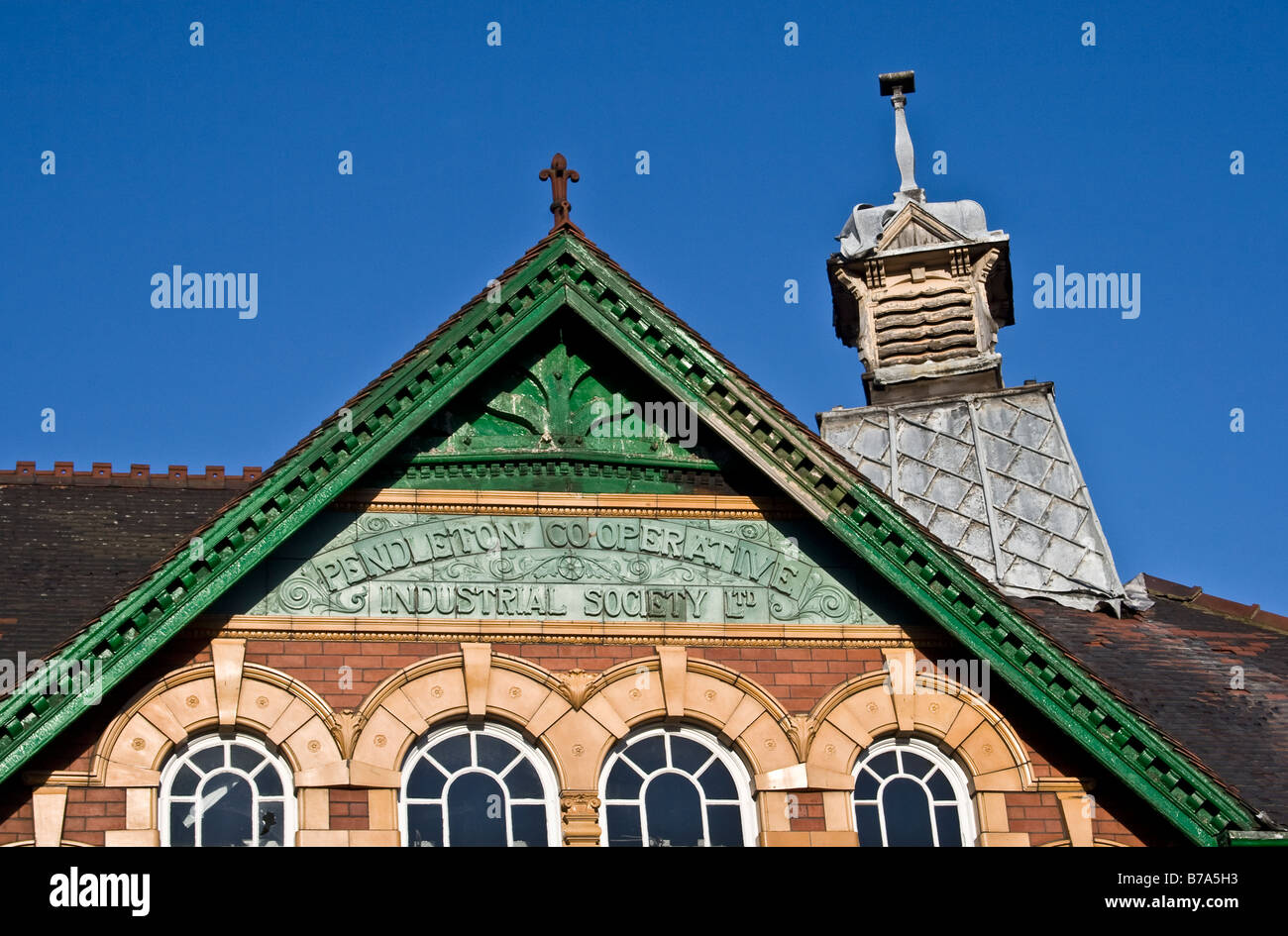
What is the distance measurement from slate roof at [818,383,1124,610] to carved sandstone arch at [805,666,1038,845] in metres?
5.68

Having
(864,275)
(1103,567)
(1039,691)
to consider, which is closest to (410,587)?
(1039,691)

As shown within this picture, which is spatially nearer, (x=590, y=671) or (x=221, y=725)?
(x=221, y=725)

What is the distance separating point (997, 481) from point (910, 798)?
8188 millimetres

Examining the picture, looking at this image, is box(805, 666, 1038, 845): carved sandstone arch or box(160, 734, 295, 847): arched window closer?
box(160, 734, 295, 847): arched window

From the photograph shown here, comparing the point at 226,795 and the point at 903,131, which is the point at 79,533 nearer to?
the point at 226,795

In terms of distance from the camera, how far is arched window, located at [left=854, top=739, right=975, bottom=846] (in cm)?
1593

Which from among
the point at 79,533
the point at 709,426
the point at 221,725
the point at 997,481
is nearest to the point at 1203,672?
the point at 997,481

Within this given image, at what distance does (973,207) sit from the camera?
2680cm

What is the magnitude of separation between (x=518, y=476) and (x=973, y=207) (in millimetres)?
11489

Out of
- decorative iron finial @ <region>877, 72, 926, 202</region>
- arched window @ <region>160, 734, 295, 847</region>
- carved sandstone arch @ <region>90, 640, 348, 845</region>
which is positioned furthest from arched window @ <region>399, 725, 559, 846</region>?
decorative iron finial @ <region>877, 72, 926, 202</region>

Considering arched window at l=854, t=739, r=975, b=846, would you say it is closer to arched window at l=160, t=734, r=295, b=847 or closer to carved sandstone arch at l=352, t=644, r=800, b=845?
carved sandstone arch at l=352, t=644, r=800, b=845

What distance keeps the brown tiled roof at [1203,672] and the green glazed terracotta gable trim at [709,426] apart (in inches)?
15.5

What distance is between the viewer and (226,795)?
1536 centimetres
